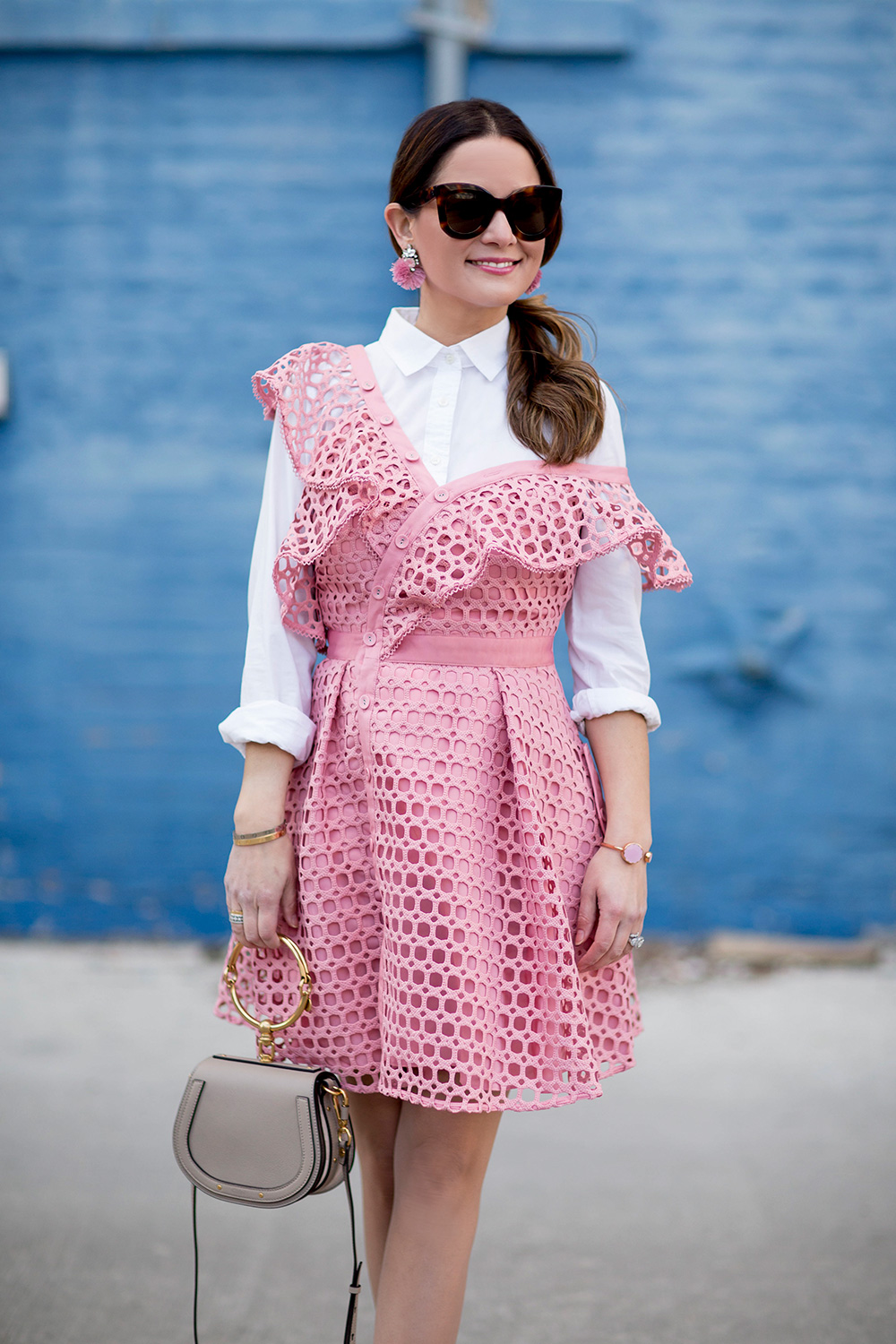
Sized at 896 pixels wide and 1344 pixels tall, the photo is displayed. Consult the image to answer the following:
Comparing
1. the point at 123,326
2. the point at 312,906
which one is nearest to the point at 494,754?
the point at 312,906

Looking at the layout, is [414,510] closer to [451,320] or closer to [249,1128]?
[451,320]

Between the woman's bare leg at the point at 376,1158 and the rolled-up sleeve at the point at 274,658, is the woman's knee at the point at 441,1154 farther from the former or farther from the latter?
the rolled-up sleeve at the point at 274,658

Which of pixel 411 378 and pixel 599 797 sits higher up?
pixel 411 378

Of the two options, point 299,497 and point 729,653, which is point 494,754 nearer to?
point 299,497

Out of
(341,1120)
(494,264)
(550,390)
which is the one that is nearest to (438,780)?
(341,1120)

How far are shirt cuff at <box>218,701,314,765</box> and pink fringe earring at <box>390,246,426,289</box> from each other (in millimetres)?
658

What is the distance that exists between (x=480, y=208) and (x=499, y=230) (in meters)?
0.04

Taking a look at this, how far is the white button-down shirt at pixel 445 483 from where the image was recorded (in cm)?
179

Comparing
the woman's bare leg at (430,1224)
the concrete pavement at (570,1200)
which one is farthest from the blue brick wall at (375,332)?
the woman's bare leg at (430,1224)

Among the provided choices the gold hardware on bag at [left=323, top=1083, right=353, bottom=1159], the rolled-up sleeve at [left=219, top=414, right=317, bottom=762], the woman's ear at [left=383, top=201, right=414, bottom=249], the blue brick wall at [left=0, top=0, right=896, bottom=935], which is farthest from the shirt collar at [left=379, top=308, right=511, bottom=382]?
the blue brick wall at [left=0, top=0, right=896, bottom=935]

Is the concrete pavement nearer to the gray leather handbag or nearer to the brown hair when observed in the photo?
the gray leather handbag

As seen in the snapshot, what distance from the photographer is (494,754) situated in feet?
5.80

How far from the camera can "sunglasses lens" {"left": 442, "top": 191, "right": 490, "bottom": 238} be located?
5.73 ft

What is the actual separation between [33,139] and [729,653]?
9.56 feet
